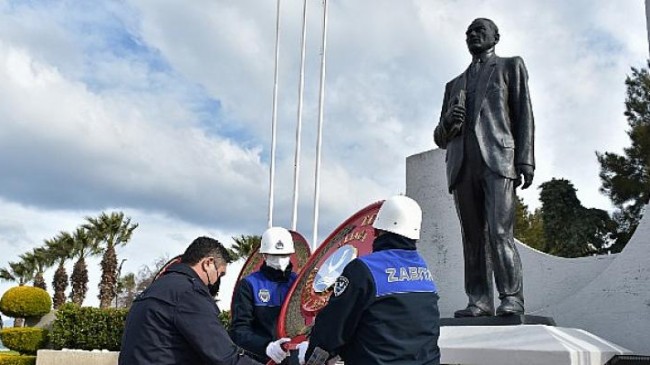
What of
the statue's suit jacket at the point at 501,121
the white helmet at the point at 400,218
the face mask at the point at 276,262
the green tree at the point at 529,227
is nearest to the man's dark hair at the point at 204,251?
the white helmet at the point at 400,218

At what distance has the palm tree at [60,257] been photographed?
35188mm

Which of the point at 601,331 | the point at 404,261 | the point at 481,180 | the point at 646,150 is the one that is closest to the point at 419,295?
the point at 404,261

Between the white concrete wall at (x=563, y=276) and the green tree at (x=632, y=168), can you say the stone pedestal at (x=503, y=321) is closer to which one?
the white concrete wall at (x=563, y=276)

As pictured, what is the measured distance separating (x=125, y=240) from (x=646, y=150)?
23.6m

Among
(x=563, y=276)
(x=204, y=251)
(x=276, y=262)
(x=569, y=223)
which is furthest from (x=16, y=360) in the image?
(x=569, y=223)

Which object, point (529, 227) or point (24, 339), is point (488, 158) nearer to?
point (24, 339)

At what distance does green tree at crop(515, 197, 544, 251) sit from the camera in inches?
1016

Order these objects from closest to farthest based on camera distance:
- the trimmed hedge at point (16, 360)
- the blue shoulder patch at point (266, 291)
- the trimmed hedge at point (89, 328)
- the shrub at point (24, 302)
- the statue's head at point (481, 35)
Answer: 1. the blue shoulder patch at point (266, 291)
2. the statue's head at point (481, 35)
3. the trimmed hedge at point (16, 360)
4. the trimmed hedge at point (89, 328)
5. the shrub at point (24, 302)

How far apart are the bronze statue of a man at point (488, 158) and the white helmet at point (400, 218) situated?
166cm

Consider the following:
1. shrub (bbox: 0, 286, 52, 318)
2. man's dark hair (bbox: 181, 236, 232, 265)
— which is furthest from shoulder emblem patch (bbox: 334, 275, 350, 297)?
shrub (bbox: 0, 286, 52, 318)

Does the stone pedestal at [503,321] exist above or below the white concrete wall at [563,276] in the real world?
below

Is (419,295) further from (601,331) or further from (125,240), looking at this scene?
(125,240)

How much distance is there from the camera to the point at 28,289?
788 inches

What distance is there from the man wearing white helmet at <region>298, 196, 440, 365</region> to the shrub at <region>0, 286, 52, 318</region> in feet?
61.4
